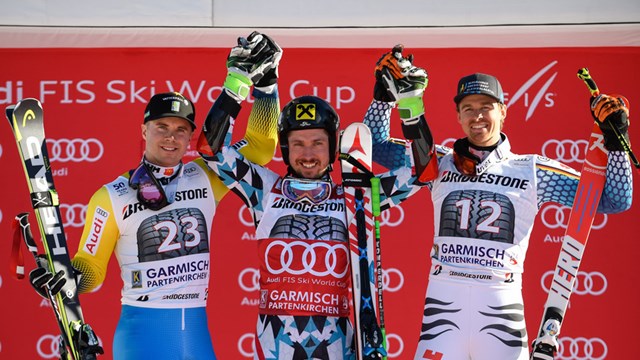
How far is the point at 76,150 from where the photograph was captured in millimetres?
6160

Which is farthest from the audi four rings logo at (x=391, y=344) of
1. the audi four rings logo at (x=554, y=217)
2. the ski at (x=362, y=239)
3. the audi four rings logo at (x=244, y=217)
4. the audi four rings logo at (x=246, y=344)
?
the ski at (x=362, y=239)

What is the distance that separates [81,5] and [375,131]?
2330 mm

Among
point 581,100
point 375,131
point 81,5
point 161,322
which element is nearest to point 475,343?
point 375,131

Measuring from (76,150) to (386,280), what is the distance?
7.81 feet

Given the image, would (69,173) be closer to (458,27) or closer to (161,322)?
(161,322)

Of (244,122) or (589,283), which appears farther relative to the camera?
(244,122)

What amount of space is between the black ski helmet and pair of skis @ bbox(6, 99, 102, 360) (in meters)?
1.19

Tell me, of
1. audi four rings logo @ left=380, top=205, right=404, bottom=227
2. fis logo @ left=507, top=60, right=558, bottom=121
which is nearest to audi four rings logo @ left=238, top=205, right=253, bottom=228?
audi four rings logo @ left=380, top=205, right=404, bottom=227

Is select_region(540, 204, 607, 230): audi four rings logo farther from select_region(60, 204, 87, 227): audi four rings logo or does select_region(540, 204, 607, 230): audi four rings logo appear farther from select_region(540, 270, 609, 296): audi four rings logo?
select_region(60, 204, 87, 227): audi four rings logo

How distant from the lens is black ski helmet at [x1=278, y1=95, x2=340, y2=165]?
4254 millimetres

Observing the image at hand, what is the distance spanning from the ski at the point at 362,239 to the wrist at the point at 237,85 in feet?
1.78

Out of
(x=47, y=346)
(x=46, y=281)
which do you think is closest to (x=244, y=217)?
(x=47, y=346)

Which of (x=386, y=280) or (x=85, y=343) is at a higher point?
(x=386, y=280)

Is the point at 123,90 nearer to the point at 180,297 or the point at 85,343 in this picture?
the point at 180,297
